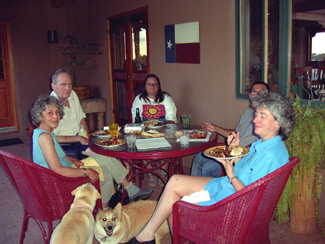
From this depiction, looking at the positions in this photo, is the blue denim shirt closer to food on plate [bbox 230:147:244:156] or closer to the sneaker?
food on plate [bbox 230:147:244:156]

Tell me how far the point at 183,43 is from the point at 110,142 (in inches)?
82.0

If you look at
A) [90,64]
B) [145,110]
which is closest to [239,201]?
[145,110]

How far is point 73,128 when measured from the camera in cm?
336

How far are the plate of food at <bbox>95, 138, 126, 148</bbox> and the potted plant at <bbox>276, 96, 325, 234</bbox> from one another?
1.27 m

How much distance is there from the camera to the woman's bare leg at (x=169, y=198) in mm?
2113

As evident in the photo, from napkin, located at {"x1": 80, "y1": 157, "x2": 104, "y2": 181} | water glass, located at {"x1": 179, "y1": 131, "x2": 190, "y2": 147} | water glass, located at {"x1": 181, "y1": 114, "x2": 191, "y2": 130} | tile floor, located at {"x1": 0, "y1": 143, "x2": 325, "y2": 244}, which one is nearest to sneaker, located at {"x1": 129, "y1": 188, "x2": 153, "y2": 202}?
tile floor, located at {"x1": 0, "y1": 143, "x2": 325, "y2": 244}

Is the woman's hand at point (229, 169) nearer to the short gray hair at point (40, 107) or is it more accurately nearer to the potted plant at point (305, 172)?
the potted plant at point (305, 172)

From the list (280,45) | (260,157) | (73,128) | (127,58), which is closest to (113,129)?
(73,128)

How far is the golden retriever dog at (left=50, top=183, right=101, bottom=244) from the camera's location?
5.80 ft

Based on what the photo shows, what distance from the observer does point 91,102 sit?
20.7 ft

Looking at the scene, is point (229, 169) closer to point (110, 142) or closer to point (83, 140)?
point (110, 142)

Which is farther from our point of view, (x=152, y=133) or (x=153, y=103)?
(x=153, y=103)

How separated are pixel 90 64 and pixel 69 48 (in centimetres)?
53

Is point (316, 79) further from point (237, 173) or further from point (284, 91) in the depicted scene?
point (237, 173)
